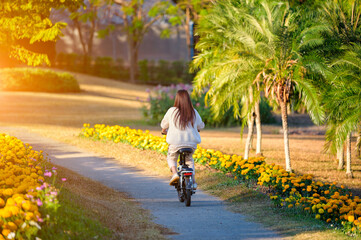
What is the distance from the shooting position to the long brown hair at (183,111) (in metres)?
7.82

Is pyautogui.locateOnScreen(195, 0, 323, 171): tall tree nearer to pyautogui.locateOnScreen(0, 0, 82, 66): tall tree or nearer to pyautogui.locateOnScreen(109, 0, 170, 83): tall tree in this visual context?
pyautogui.locateOnScreen(0, 0, 82, 66): tall tree

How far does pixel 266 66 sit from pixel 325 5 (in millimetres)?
2051

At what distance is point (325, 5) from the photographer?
12.5m

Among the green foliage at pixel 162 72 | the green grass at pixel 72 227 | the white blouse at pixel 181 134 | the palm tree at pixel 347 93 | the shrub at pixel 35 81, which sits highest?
the green foliage at pixel 162 72

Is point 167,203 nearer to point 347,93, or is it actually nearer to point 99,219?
point 99,219

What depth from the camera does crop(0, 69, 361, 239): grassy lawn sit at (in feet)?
23.9

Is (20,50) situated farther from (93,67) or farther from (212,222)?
(93,67)

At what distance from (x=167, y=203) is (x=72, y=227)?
286 centimetres

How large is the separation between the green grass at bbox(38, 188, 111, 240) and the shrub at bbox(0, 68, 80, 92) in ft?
79.1

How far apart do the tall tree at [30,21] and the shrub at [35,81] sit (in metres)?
16.3

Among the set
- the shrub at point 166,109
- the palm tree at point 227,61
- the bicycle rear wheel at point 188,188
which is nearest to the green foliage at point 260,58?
the palm tree at point 227,61

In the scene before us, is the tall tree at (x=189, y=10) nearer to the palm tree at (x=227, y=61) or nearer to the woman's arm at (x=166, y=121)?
the palm tree at (x=227, y=61)

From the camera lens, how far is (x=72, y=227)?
5531 mm

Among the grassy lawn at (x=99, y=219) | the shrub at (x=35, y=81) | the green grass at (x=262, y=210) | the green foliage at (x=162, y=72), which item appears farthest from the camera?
the green foliage at (x=162, y=72)
